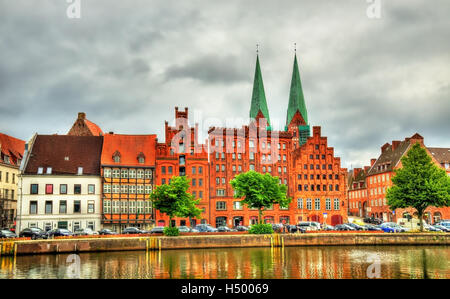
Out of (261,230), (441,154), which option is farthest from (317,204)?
(441,154)

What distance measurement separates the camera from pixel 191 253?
56.0m

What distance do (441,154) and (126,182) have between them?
7269 centimetres

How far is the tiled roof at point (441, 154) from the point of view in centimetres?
10406

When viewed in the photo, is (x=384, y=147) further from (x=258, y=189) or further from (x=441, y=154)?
(x=258, y=189)

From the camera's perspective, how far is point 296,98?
13750 cm

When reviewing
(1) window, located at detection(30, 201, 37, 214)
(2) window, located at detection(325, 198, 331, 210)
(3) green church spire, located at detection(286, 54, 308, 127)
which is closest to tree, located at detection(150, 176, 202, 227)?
(1) window, located at detection(30, 201, 37, 214)

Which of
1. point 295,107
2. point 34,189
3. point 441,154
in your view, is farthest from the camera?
point 295,107

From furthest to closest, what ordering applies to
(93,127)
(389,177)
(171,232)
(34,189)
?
(389,177) < (93,127) < (34,189) < (171,232)

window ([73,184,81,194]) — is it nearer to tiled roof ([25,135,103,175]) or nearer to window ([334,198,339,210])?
tiled roof ([25,135,103,175])

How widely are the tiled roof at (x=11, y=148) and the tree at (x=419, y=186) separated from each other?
2655 inches

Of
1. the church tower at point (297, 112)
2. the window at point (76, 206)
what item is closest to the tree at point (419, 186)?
the window at point (76, 206)
